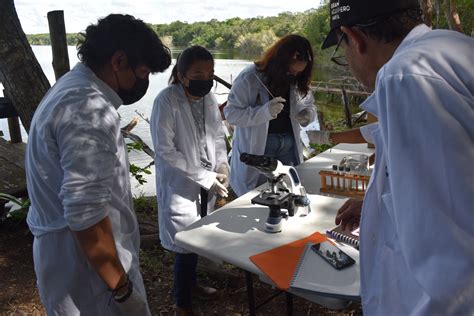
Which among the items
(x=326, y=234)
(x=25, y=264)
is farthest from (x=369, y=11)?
(x=25, y=264)

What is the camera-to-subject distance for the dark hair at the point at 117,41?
50.9 inches

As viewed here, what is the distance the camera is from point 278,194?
2020 millimetres

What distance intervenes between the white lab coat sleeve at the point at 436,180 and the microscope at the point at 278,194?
114cm

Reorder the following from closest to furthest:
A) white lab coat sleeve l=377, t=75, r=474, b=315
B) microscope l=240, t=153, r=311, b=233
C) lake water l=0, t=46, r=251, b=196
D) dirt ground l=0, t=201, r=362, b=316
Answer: white lab coat sleeve l=377, t=75, r=474, b=315
microscope l=240, t=153, r=311, b=233
dirt ground l=0, t=201, r=362, b=316
lake water l=0, t=46, r=251, b=196

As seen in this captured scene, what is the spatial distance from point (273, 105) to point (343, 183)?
69 centimetres

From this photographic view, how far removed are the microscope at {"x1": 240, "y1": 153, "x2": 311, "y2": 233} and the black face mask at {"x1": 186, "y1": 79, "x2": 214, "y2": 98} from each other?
595 millimetres

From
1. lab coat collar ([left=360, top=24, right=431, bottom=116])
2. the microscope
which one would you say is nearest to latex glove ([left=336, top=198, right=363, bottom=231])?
the microscope

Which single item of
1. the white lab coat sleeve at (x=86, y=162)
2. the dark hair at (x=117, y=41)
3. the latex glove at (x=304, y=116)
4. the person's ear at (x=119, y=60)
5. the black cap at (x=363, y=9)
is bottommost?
the latex glove at (x=304, y=116)

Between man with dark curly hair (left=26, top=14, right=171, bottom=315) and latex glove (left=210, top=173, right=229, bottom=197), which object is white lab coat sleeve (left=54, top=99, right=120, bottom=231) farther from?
latex glove (left=210, top=173, right=229, bottom=197)

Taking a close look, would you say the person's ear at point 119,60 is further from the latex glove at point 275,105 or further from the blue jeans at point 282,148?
the blue jeans at point 282,148

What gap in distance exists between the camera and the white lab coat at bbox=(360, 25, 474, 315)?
Answer: 2.27 feet

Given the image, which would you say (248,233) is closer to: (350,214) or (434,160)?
(350,214)

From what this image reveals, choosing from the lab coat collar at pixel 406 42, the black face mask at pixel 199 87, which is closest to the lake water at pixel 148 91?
the black face mask at pixel 199 87

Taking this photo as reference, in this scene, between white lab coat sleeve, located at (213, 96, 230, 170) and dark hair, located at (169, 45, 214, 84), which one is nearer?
dark hair, located at (169, 45, 214, 84)
